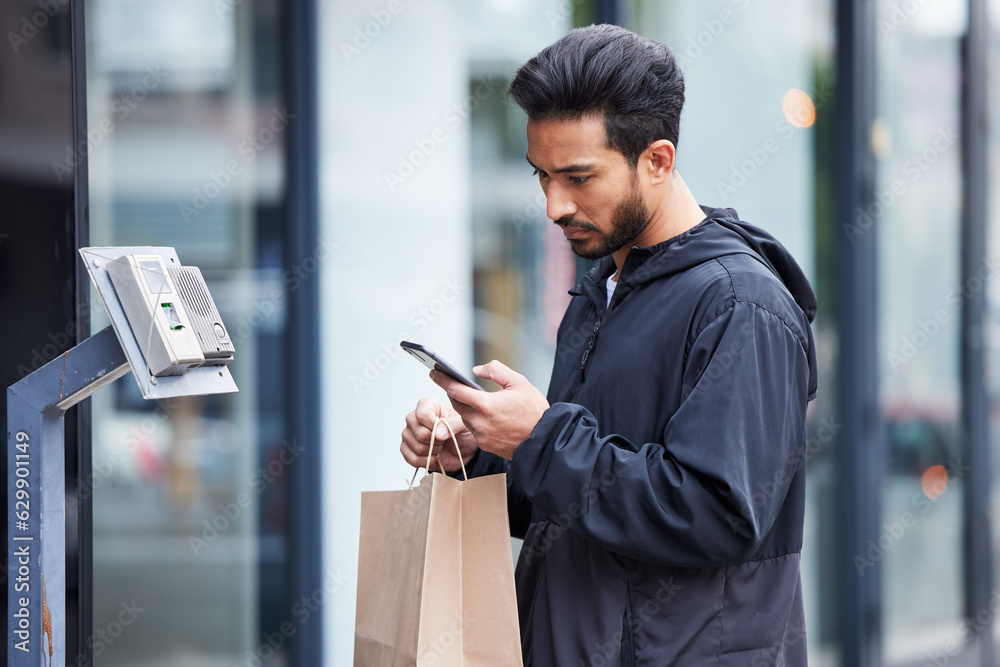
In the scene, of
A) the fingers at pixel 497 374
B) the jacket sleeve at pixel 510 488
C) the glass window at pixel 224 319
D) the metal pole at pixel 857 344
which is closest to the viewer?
the fingers at pixel 497 374

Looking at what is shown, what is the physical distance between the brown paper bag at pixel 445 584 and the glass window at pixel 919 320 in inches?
129

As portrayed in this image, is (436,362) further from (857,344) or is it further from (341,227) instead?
(857,344)

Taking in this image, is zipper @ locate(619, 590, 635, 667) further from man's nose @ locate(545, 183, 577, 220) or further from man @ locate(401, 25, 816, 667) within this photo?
man's nose @ locate(545, 183, 577, 220)

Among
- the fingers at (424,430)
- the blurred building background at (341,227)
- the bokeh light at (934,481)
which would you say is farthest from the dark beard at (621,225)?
the bokeh light at (934,481)

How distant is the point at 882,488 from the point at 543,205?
221 centimetres

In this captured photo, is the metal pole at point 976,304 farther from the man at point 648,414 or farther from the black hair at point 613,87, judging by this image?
the black hair at point 613,87

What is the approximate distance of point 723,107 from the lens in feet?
13.1

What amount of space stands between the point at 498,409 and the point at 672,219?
516 millimetres

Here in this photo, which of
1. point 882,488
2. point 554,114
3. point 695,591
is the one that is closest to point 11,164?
point 554,114

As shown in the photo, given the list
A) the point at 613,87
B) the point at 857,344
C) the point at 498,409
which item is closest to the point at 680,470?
the point at 498,409

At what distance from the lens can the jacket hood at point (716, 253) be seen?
157 cm

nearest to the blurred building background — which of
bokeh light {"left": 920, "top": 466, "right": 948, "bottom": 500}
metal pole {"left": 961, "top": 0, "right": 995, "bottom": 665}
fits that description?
bokeh light {"left": 920, "top": 466, "right": 948, "bottom": 500}

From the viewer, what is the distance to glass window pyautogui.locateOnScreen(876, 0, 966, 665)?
4.31 m

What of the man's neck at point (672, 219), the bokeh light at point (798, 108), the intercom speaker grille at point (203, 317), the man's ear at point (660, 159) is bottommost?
the intercom speaker grille at point (203, 317)
